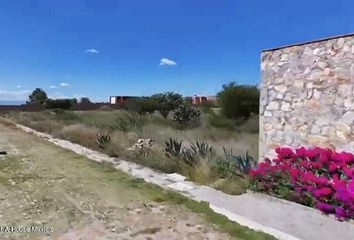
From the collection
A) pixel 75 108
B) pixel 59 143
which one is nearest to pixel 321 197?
pixel 59 143

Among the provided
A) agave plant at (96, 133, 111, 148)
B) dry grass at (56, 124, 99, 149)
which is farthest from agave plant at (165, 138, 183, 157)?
dry grass at (56, 124, 99, 149)

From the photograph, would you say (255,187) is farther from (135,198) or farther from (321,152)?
(135,198)

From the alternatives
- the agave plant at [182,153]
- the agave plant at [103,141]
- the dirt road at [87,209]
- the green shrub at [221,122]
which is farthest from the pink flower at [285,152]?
the green shrub at [221,122]

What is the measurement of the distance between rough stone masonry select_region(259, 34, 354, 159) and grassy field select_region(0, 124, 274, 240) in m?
2.37

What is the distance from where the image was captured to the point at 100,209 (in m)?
6.31

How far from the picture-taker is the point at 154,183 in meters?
8.26

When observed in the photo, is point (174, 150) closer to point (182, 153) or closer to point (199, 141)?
point (182, 153)

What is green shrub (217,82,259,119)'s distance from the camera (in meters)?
19.1

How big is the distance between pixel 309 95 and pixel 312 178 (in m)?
1.74

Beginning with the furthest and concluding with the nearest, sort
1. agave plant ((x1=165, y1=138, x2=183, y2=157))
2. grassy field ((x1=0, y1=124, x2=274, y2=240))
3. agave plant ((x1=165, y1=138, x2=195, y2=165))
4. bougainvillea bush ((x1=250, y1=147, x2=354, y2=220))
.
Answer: agave plant ((x1=165, y1=138, x2=183, y2=157)) < agave plant ((x1=165, y1=138, x2=195, y2=165)) < bougainvillea bush ((x1=250, y1=147, x2=354, y2=220)) < grassy field ((x1=0, y1=124, x2=274, y2=240))

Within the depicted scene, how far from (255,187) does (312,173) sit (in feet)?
3.76

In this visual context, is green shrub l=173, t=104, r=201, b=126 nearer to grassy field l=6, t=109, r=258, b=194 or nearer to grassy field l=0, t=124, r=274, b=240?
grassy field l=6, t=109, r=258, b=194

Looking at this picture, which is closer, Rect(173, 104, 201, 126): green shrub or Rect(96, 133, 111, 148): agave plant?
Rect(96, 133, 111, 148): agave plant

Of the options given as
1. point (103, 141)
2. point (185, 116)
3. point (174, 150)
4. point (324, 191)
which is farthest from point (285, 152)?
point (185, 116)
